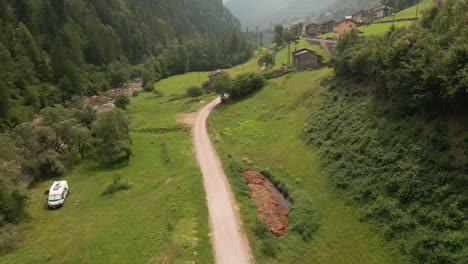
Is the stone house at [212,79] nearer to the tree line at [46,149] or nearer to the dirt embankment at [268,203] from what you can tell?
the tree line at [46,149]

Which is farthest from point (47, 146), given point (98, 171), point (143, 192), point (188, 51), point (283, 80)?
point (188, 51)

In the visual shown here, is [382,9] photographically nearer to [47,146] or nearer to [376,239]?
[376,239]

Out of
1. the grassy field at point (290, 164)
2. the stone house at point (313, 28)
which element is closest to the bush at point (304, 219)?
the grassy field at point (290, 164)

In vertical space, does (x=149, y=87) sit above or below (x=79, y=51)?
below

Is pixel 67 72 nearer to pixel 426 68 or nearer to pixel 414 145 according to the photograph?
pixel 426 68

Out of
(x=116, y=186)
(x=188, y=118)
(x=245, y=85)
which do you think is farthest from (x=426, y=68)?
(x=245, y=85)

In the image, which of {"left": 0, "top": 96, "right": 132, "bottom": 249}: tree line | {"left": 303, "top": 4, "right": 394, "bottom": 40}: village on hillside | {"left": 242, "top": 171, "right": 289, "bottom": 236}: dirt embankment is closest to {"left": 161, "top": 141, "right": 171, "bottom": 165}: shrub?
{"left": 0, "top": 96, "right": 132, "bottom": 249}: tree line
